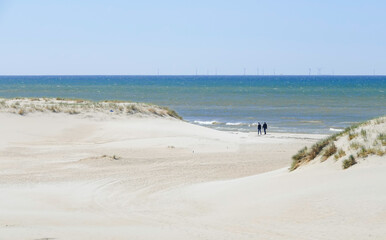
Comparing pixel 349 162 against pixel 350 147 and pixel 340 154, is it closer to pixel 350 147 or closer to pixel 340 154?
pixel 340 154

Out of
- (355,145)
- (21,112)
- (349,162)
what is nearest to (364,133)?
(355,145)

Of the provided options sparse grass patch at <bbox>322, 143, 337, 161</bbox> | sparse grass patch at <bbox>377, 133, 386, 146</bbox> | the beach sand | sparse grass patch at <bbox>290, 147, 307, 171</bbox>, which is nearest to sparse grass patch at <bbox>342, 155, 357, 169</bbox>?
the beach sand

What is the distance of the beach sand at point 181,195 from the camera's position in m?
10.5

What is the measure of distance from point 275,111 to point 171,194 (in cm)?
4593

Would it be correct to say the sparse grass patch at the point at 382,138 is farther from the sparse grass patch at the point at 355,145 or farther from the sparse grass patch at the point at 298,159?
the sparse grass patch at the point at 298,159

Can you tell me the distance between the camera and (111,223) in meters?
11.7

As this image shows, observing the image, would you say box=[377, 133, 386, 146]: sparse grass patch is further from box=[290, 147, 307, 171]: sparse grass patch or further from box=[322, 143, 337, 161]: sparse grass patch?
box=[290, 147, 307, 171]: sparse grass patch

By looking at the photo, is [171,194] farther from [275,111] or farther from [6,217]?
[275,111]

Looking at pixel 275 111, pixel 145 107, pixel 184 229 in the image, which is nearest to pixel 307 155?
pixel 184 229

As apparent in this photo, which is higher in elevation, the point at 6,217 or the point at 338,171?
the point at 338,171

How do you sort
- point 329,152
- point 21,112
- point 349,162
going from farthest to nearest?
1. point 21,112
2. point 329,152
3. point 349,162

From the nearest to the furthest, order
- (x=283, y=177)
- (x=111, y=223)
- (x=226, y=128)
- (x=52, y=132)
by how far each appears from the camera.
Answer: (x=111, y=223) → (x=283, y=177) → (x=52, y=132) → (x=226, y=128)

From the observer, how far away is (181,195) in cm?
1446

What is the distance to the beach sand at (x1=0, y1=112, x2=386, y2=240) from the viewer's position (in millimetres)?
10523
